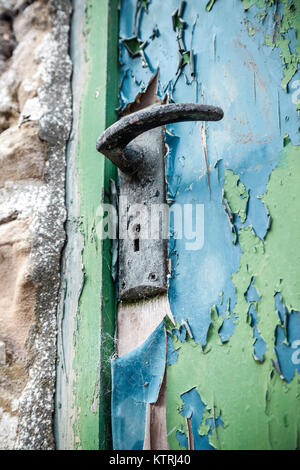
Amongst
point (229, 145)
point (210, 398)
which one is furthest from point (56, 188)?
point (210, 398)

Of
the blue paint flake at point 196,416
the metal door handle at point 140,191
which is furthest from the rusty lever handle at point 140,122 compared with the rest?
the blue paint flake at point 196,416

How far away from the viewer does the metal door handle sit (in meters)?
0.56

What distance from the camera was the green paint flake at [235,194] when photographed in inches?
21.0

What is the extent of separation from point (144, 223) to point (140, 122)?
147 mm

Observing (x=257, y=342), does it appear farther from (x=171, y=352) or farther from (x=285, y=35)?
(x=285, y=35)

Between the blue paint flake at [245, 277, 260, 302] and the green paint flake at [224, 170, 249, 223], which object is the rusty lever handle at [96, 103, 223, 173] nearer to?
the green paint flake at [224, 170, 249, 223]

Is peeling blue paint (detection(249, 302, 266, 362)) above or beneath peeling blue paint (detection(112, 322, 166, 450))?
above

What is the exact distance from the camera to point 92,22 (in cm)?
75

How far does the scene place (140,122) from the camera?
0.56 meters

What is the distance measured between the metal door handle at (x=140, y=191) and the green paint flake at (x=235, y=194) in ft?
0.28

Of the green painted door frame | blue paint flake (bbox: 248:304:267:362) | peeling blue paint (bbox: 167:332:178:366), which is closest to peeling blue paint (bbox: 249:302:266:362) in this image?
blue paint flake (bbox: 248:304:267:362)

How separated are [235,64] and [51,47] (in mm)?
348

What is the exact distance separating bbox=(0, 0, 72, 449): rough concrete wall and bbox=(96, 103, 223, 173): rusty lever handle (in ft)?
0.44
